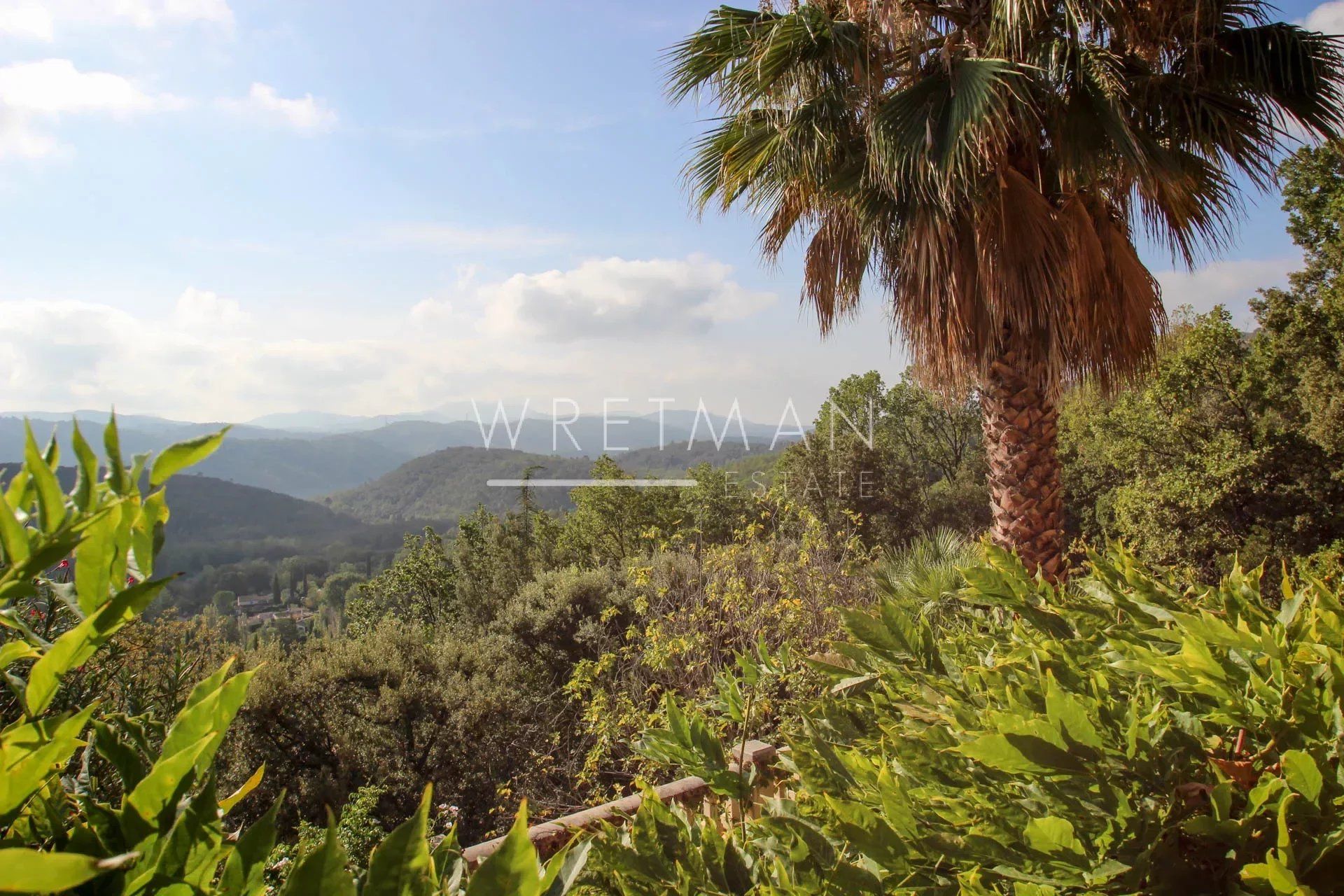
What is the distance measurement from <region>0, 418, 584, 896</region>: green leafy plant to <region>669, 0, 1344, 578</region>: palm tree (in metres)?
4.52

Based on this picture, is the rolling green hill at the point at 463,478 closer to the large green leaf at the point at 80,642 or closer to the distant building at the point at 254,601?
the distant building at the point at 254,601

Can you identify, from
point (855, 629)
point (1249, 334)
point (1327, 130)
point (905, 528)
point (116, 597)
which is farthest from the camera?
point (905, 528)

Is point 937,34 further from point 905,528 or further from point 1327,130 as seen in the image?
point 905,528

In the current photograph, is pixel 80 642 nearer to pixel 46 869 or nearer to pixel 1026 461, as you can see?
pixel 46 869

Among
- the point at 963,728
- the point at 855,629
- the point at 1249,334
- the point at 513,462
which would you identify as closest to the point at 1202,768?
the point at 963,728

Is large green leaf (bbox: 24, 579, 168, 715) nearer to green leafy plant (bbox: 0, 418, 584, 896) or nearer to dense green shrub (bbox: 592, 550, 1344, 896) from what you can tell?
green leafy plant (bbox: 0, 418, 584, 896)

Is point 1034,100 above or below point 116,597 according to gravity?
above

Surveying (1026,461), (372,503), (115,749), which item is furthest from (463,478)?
(115,749)

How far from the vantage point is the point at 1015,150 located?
197 inches

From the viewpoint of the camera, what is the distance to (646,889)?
849mm

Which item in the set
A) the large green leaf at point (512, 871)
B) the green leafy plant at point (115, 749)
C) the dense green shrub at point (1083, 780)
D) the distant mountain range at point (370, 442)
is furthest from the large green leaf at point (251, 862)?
Result: the distant mountain range at point (370, 442)

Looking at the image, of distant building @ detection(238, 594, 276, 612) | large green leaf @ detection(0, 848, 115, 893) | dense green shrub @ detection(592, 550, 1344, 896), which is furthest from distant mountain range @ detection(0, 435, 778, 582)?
large green leaf @ detection(0, 848, 115, 893)

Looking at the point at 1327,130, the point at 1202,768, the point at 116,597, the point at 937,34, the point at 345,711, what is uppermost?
the point at 937,34

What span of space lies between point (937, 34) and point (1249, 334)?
14.0 metres
